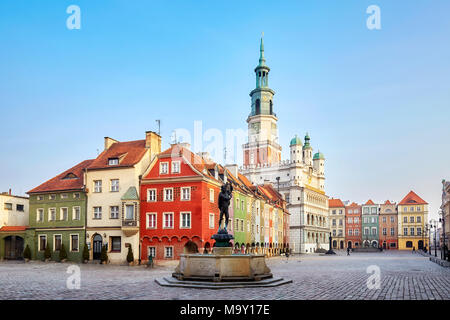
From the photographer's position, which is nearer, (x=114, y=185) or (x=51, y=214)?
(x=114, y=185)

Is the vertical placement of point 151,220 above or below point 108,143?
below

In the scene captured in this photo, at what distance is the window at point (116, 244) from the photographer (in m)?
44.8

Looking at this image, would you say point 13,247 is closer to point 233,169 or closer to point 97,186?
point 97,186

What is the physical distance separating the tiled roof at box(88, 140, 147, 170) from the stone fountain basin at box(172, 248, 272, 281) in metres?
24.9

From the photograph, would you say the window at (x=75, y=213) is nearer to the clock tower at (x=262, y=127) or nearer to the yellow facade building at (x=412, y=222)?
the clock tower at (x=262, y=127)

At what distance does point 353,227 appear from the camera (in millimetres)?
140375

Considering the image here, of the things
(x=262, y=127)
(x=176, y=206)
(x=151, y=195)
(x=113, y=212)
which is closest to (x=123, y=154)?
(x=151, y=195)

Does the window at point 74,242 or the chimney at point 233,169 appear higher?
the chimney at point 233,169

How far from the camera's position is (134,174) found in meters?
44.8

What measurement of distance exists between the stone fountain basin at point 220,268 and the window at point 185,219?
21.2 meters

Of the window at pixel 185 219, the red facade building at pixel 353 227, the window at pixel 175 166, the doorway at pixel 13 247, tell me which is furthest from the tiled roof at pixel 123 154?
the red facade building at pixel 353 227

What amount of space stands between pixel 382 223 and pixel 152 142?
108 metres

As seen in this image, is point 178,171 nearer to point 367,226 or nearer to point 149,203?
point 149,203

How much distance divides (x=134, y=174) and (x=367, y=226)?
110 metres
